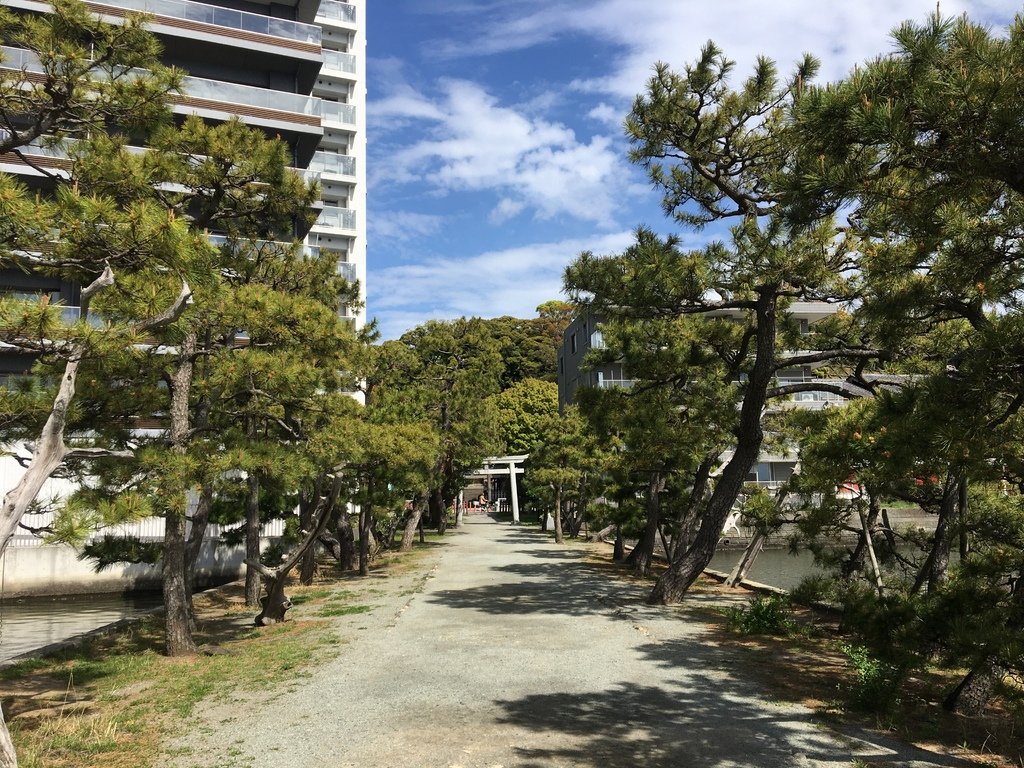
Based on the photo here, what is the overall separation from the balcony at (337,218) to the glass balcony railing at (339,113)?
398 cm

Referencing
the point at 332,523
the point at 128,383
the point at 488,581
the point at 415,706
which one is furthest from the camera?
the point at 332,523

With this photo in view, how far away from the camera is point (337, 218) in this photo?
34.3 metres

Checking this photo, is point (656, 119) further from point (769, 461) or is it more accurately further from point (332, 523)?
point (769, 461)

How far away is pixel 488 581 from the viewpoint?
547 inches

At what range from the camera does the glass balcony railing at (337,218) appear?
33719mm

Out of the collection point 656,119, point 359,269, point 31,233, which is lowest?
point 31,233

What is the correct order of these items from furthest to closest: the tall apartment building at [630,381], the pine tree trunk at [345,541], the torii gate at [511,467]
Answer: the torii gate at [511,467] < the tall apartment building at [630,381] < the pine tree trunk at [345,541]

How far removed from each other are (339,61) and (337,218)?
8.81 metres

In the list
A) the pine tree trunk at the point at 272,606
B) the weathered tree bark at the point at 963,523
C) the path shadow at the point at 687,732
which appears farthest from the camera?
the pine tree trunk at the point at 272,606

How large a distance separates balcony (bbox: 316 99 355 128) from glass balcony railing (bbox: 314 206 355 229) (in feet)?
13.0

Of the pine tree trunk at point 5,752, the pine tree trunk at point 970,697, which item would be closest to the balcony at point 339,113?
the pine tree trunk at point 5,752

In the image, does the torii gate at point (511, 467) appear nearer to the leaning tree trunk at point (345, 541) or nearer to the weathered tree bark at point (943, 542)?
the leaning tree trunk at point (345, 541)

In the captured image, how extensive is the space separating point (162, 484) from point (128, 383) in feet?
5.73

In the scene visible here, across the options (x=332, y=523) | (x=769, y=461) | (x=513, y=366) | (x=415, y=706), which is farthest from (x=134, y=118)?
(x=513, y=366)
